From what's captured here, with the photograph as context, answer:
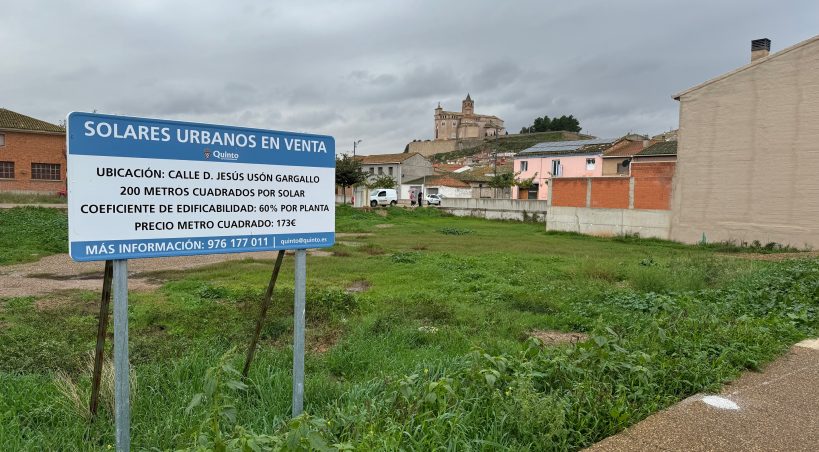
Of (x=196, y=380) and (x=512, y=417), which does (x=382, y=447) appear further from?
(x=196, y=380)

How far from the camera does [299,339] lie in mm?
3766

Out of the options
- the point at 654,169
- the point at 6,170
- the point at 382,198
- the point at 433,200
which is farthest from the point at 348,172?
the point at 654,169

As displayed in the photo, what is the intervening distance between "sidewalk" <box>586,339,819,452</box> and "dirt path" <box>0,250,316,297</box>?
384 inches

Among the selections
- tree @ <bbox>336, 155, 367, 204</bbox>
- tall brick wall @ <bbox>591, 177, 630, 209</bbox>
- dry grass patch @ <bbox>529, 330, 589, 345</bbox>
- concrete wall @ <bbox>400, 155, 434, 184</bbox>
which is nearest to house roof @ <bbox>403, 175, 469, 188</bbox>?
concrete wall @ <bbox>400, 155, 434, 184</bbox>

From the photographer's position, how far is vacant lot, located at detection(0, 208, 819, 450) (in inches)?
126

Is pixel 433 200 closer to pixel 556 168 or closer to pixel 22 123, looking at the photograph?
pixel 556 168

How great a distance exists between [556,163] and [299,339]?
5411cm

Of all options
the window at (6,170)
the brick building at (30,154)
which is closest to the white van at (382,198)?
the brick building at (30,154)

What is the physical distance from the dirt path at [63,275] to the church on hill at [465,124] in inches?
4966

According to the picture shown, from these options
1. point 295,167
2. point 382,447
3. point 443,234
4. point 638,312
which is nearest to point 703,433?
point 382,447

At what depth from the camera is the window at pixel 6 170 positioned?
40.2m

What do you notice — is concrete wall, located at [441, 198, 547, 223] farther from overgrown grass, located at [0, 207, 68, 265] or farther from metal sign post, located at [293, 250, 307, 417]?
metal sign post, located at [293, 250, 307, 417]

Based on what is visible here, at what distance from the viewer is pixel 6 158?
3994 cm

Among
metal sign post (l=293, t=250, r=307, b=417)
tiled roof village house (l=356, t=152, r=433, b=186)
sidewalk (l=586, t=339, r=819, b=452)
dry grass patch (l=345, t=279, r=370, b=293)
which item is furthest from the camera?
tiled roof village house (l=356, t=152, r=433, b=186)
